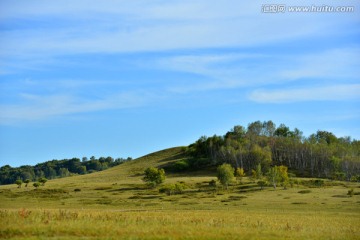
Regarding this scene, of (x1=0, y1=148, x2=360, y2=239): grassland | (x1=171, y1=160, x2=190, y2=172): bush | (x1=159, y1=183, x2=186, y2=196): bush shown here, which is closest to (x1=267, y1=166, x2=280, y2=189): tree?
(x1=0, y1=148, x2=360, y2=239): grassland

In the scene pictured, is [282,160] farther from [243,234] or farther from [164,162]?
[243,234]

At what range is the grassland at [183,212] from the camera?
26391 mm

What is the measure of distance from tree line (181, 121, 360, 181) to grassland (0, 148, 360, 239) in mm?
13775

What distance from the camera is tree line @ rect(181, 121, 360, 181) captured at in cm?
13712

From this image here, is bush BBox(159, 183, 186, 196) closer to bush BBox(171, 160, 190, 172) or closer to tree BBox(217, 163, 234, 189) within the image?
tree BBox(217, 163, 234, 189)

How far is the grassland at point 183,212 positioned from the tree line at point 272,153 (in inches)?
542

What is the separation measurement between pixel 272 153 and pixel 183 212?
112017 millimetres

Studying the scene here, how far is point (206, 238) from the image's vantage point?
82.8ft

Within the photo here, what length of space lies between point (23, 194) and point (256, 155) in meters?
70.9

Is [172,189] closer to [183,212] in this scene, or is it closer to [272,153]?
[183,212]

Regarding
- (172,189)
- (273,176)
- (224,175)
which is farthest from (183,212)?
(273,176)

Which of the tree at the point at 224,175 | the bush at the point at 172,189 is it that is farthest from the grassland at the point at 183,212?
the tree at the point at 224,175

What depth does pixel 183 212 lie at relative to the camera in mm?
54312

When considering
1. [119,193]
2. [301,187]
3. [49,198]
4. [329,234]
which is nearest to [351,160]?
[301,187]
